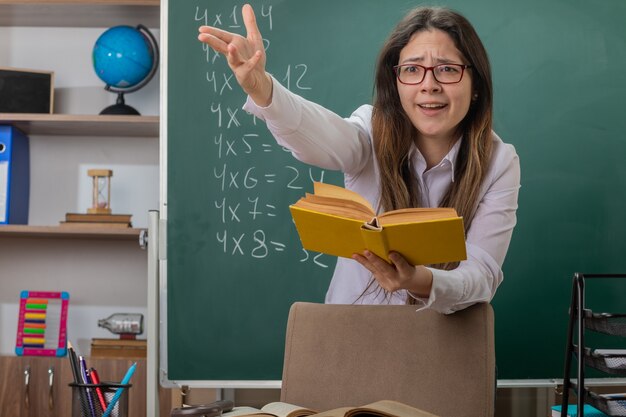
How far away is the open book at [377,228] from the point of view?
120cm

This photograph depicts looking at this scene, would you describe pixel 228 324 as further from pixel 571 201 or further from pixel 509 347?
pixel 571 201

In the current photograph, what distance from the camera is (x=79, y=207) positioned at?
10.5 ft

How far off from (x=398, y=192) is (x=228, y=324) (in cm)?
109

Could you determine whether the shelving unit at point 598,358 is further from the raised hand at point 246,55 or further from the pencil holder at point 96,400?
the pencil holder at point 96,400

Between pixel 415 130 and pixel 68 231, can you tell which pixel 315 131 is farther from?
pixel 68 231

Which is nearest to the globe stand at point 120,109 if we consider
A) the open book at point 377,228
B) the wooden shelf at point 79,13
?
the wooden shelf at point 79,13

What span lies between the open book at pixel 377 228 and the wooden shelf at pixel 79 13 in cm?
183

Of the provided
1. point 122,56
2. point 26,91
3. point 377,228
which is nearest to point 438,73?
point 377,228

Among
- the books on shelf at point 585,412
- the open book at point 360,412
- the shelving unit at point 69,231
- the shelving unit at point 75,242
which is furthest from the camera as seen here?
the shelving unit at point 75,242

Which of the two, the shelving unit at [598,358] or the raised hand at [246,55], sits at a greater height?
the raised hand at [246,55]

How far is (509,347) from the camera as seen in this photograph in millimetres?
2561

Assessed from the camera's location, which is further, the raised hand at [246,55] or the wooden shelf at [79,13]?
the wooden shelf at [79,13]

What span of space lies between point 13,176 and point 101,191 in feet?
1.05

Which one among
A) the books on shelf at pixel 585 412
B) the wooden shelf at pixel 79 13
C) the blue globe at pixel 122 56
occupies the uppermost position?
the wooden shelf at pixel 79 13
